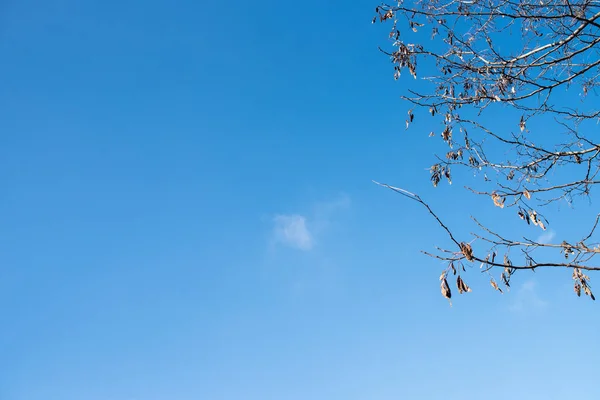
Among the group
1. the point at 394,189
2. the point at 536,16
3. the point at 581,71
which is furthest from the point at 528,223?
the point at 394,189

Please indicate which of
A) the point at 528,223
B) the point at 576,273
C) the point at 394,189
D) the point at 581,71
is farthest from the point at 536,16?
the point at 394,189

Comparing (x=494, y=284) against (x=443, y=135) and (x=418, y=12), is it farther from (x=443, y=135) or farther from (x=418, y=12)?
(x=418, y=12)

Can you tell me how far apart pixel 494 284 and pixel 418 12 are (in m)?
2.82

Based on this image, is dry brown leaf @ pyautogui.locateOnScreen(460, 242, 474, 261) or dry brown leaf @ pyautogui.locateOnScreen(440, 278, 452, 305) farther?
dry brown leaf @ pyautogui.locateOnScreen(440, 278, 452, 305)

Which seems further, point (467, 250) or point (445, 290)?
point (445, 290)

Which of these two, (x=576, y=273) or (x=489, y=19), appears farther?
(x=489, y=19)

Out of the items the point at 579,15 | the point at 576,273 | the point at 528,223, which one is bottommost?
the point at 576,273

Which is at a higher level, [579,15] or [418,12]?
[418,12]

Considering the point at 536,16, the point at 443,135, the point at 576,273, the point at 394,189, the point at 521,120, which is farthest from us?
the point at 443,135

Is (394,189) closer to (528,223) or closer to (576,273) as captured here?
(576,273)

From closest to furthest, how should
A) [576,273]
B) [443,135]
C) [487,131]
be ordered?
[576,273] → [487,131] → [443,135]

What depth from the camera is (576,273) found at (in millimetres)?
2908

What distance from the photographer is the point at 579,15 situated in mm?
3668

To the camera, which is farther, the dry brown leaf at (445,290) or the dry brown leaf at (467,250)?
the dry brown leaf at (445,290)
